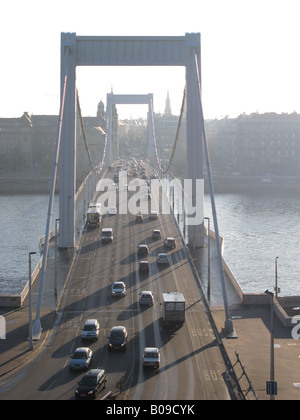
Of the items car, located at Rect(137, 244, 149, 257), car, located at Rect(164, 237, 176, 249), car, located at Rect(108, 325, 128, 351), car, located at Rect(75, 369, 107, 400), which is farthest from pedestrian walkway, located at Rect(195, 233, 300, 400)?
car, located at Rect(164, 237, 176, 249)

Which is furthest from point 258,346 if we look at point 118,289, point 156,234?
point 156,234

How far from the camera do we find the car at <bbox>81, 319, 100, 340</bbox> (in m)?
21.8

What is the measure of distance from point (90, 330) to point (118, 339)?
5.40 feet

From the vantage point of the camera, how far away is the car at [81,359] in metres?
18.7

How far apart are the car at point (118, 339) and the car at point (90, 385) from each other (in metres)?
3.44

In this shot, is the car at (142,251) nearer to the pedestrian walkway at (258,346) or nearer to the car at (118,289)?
the pedestrian walkway at (258,346)

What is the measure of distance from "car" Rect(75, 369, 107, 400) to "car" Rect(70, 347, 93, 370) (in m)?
1.79

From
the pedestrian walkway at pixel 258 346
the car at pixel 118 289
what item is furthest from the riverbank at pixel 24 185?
the pedestrian walkway at pixel 258 346

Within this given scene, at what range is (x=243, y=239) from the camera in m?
51.7

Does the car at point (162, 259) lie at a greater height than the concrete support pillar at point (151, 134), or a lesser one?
lesser

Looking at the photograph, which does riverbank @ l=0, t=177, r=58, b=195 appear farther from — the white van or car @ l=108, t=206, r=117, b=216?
the white van

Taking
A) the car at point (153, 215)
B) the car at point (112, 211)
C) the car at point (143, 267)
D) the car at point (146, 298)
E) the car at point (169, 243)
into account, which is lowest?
the car at point (146, 298)
